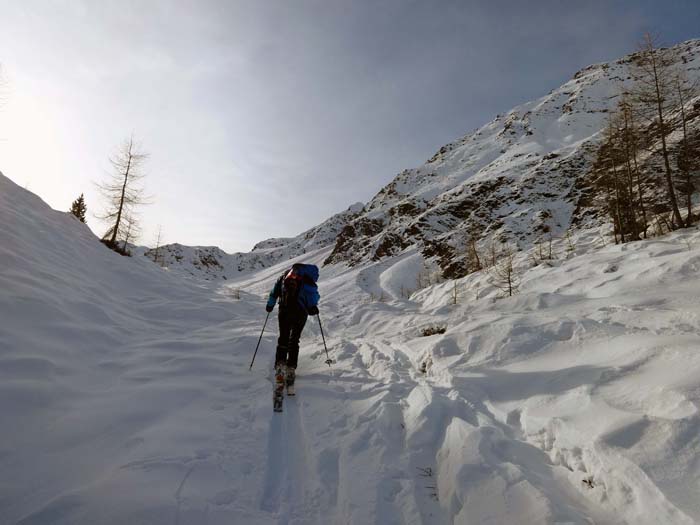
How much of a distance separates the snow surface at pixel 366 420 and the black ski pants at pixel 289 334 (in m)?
0.43

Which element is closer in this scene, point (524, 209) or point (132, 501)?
point (132, 501)

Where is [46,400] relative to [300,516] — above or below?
above

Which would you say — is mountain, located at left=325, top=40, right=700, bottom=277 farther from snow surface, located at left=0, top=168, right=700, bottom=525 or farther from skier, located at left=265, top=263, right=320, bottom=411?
skier, located at left=265, top=263, right=320, bottom=411

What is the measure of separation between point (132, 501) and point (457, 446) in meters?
2.36

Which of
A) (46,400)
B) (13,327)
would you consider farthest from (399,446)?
(13,327)

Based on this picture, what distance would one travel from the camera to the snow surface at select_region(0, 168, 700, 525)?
186cm

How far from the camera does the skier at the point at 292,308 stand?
445cm

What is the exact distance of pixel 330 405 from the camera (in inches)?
144

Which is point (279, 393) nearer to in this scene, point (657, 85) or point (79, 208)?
point (657, 85)

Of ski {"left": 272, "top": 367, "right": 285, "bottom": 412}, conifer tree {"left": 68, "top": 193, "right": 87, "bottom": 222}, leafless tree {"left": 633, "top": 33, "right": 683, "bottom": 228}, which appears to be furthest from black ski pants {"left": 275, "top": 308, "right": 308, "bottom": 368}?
conifer tree {"left": 68, "top": 193, "right": 87, "bottom": 222}

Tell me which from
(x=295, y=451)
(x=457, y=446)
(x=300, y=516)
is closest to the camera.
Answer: (x=300, y=516)

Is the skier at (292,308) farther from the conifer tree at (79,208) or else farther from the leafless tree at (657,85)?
the conifer tree at (79,208)

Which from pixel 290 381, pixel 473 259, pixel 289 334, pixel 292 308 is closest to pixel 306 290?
pixel 292 308

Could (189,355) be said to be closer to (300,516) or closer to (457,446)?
(300,516)
